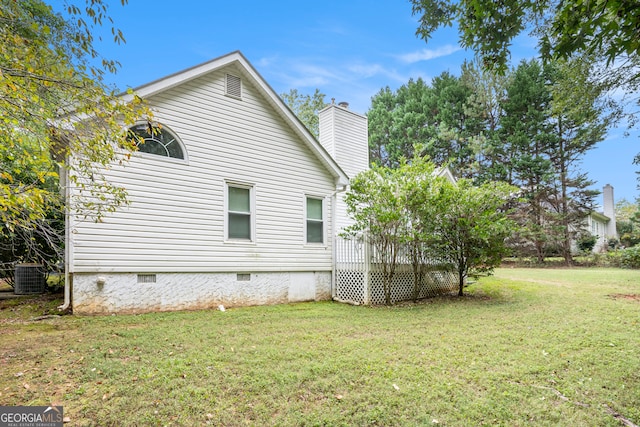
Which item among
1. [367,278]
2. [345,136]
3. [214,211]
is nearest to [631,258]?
[345,136]

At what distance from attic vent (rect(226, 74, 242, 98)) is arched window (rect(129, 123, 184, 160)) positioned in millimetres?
1959

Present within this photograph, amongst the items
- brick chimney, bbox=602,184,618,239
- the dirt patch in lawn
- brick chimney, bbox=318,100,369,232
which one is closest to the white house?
brick chimney, bbox=318,100,369,232

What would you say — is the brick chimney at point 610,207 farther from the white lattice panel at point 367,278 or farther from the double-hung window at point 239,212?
the double-hung window at point 239,212

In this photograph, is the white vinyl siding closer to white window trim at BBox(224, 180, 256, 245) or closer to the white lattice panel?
white window trim at BBox(224, 180, 256, 245)

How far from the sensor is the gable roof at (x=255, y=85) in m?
7.42

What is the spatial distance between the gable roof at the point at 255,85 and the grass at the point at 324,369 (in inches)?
184

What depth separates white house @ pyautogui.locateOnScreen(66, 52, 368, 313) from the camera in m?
6.95

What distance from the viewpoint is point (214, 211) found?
8156mm

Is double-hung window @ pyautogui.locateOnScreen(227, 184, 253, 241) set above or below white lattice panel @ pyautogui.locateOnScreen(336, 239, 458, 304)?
above

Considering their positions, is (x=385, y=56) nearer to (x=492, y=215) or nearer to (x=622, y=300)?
(x=492, y=215)

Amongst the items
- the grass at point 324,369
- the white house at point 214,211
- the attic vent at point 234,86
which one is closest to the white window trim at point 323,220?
the white house at point 214,211

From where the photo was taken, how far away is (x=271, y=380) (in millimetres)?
3596

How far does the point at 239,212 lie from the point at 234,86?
10.9 feet

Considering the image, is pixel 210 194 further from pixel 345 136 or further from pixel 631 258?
pixel 631 258
